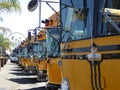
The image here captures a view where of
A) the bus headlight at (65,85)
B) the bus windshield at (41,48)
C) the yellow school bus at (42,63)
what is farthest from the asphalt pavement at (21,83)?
the bus headlight at (65,85)

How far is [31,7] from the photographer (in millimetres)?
6559

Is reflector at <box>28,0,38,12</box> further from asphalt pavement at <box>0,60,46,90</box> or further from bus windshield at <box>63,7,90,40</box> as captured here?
asphalt pavement at <box>0,60,46,90</box>

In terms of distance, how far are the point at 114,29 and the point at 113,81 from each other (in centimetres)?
64

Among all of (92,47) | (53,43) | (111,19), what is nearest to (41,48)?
(53,43)

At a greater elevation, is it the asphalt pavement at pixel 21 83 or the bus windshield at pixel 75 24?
the bus windshield at pixel 75 24

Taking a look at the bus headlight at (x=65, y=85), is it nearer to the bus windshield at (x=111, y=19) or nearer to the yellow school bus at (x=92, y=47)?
the yellow school bus at (x=92, y=47)

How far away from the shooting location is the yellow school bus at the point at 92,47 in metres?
4.71

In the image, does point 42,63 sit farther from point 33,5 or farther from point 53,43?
point 33,5

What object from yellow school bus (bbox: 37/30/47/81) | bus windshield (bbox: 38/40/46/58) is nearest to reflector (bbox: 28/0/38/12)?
yellow school bus (bbox: 37/30/47/81)

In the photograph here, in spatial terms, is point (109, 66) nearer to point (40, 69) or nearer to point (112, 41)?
point (112, 41)

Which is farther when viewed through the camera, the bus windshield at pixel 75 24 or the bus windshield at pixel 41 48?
the bus windshield at pixel 41 48

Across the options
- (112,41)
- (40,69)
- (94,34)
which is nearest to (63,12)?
(94,34)

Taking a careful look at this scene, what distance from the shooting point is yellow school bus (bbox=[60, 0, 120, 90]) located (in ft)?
15.5

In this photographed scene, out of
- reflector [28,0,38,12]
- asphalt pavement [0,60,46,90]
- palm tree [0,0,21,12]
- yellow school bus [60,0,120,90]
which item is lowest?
asphalt pavement [0,60,46,90]
